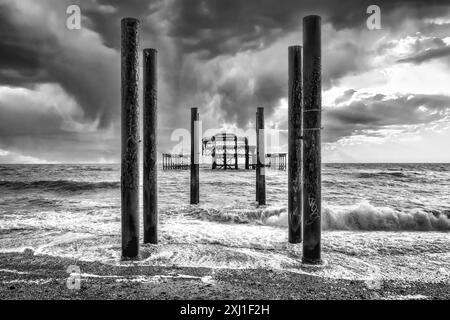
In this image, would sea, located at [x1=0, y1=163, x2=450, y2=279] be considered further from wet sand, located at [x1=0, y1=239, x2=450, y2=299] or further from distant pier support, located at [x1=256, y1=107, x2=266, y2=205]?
distant pier support, located at [x1=256, y1=107, x2=266, y2=205]

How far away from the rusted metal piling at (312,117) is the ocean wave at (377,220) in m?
4.16

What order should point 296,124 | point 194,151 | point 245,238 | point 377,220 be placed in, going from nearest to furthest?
point 296,124, point 245,238, point 377,220, point 194,151

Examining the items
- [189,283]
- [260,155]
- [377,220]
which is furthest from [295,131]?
[260,155]

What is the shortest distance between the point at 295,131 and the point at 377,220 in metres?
4.80

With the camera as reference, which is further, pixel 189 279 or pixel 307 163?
pixel 307 163

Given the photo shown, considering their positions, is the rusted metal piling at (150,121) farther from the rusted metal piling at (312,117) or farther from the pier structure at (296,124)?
the rusted metal piling at (312,117)

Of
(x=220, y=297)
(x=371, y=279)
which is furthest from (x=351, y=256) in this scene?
(x=220, y=297)

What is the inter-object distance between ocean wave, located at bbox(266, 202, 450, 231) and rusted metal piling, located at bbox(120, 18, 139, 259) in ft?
16.2

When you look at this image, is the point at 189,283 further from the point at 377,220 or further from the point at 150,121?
the point at 377,220

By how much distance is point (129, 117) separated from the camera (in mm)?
4492

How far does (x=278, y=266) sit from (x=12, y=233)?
5.63 metres

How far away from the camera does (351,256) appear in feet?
17.5

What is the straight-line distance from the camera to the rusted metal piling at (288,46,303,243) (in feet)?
17.0
